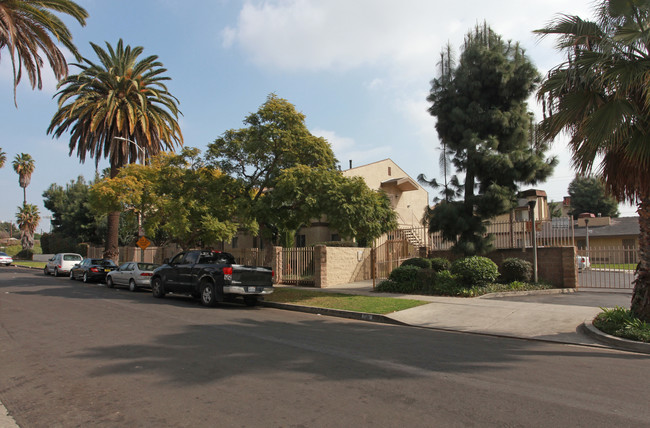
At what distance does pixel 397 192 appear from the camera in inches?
1283

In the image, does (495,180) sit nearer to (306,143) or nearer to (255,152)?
(306,143)

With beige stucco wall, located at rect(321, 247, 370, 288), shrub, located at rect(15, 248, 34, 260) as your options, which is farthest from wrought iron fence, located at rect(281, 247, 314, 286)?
shrub, located at rect(15, 248, 34, 260)

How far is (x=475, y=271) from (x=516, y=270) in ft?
7.50

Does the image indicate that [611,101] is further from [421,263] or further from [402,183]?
[402,183]

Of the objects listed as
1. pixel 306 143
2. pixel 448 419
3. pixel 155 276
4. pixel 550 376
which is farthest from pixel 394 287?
pixel 448 419

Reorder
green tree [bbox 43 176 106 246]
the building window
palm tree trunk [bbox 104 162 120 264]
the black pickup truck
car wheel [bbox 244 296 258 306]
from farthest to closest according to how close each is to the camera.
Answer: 1. green tree [bbox 43 176 106 246]
2. the building window
3. palm tree trunk [bbox 104 162 120 264]
4. car wheel [bbox 244 296 258 306]
5. the black pickup truck

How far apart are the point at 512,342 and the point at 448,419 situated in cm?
527

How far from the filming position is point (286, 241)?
26219 mm

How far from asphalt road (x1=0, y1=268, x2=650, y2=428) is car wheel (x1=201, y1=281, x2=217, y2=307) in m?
3.85

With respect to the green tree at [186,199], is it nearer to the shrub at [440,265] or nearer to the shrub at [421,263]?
the shrub at [421,263]

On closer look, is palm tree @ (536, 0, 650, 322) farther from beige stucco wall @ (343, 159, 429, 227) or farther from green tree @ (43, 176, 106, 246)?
green tree @ (43, 176, 106, 246)

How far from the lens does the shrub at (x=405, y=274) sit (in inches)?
674

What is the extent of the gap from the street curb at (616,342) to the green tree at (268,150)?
390 inches

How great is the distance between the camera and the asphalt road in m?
4.63
